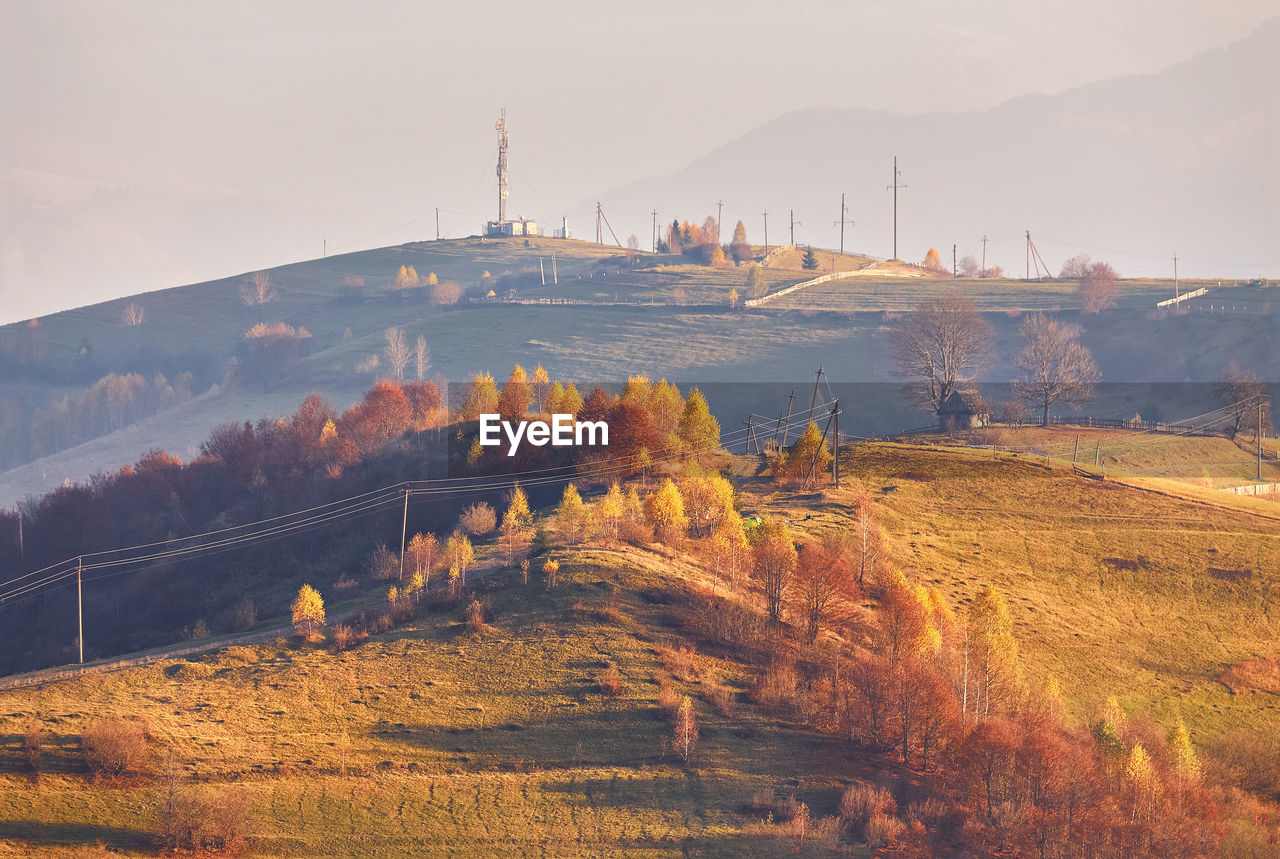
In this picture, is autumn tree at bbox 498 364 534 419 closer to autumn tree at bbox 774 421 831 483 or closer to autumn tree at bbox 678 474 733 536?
autumn tree at bbox 774 421 831 483

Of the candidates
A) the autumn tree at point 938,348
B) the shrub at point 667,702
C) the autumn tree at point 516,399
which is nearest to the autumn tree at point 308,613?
the shrub at point 667,702

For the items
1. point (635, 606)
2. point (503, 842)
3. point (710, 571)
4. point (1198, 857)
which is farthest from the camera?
point (710, 571)

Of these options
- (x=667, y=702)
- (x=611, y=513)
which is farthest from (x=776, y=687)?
(x=611, y=513)

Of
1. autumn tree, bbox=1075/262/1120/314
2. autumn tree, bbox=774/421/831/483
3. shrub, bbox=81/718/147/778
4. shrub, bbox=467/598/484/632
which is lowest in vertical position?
shrub, bbox=81/718/147/778

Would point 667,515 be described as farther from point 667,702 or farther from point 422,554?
point 667,702

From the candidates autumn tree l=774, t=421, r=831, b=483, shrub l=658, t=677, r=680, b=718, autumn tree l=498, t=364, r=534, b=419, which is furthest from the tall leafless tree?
shrub l=658, t=677, r=680, b=718

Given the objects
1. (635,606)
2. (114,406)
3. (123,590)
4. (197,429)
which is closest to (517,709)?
(635,606)

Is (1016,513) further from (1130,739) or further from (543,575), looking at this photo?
(543,575)
